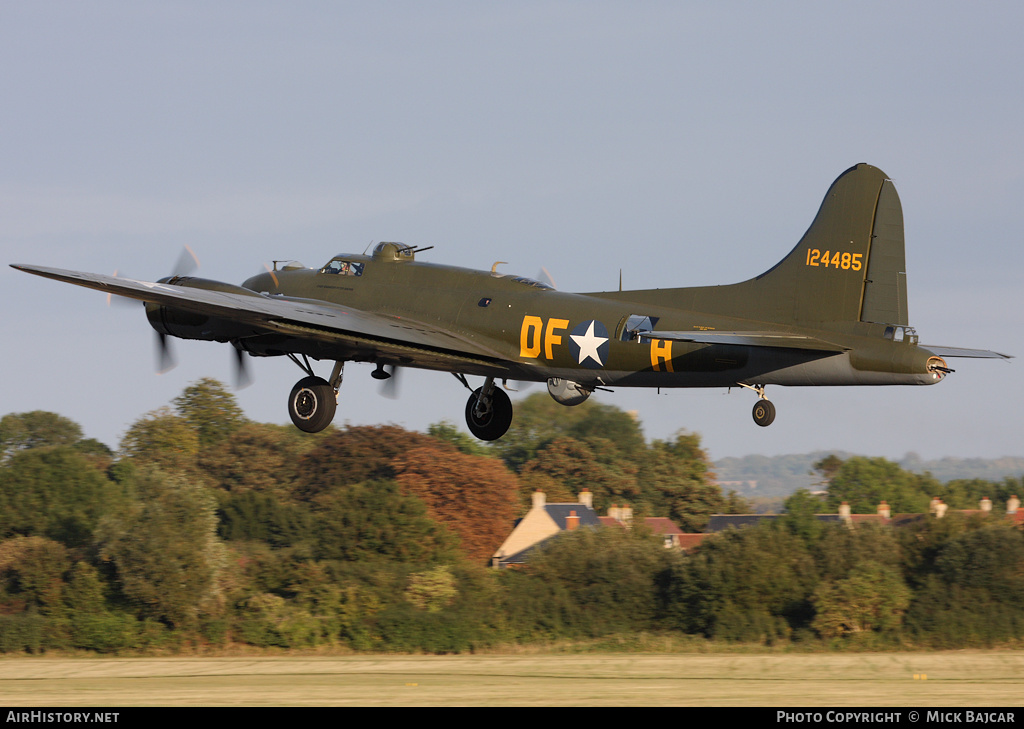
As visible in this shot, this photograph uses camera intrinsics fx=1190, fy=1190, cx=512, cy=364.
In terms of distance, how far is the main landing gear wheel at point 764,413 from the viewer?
24.3 meters

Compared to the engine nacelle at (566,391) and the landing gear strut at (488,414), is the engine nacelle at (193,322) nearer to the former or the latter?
the landing gear strut at (488,414)

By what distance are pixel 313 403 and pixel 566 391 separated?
21.0 feet

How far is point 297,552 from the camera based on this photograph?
8581 centimetres

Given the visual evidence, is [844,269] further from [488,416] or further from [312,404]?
[312,404]

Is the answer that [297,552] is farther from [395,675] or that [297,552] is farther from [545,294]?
[545,294]

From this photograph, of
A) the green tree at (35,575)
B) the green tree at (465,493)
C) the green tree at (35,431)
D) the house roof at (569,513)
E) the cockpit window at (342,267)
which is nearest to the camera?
the cockpit window at (342,267)

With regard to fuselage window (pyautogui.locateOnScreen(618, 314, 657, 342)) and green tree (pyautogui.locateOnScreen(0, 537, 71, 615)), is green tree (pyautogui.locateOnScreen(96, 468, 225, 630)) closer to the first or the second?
green tree (pyautogui.locateOnScreen(0, 537, 71, 615))

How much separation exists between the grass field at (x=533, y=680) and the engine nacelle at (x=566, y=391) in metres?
24.5

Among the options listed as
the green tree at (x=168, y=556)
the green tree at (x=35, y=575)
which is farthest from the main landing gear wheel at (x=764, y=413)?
the green tree at (x=35, y=575)

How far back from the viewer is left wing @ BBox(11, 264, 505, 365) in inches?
1069

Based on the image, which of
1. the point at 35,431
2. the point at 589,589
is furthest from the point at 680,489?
the point at 35,431

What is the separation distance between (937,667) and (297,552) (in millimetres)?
44075

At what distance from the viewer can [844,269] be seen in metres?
25.4
